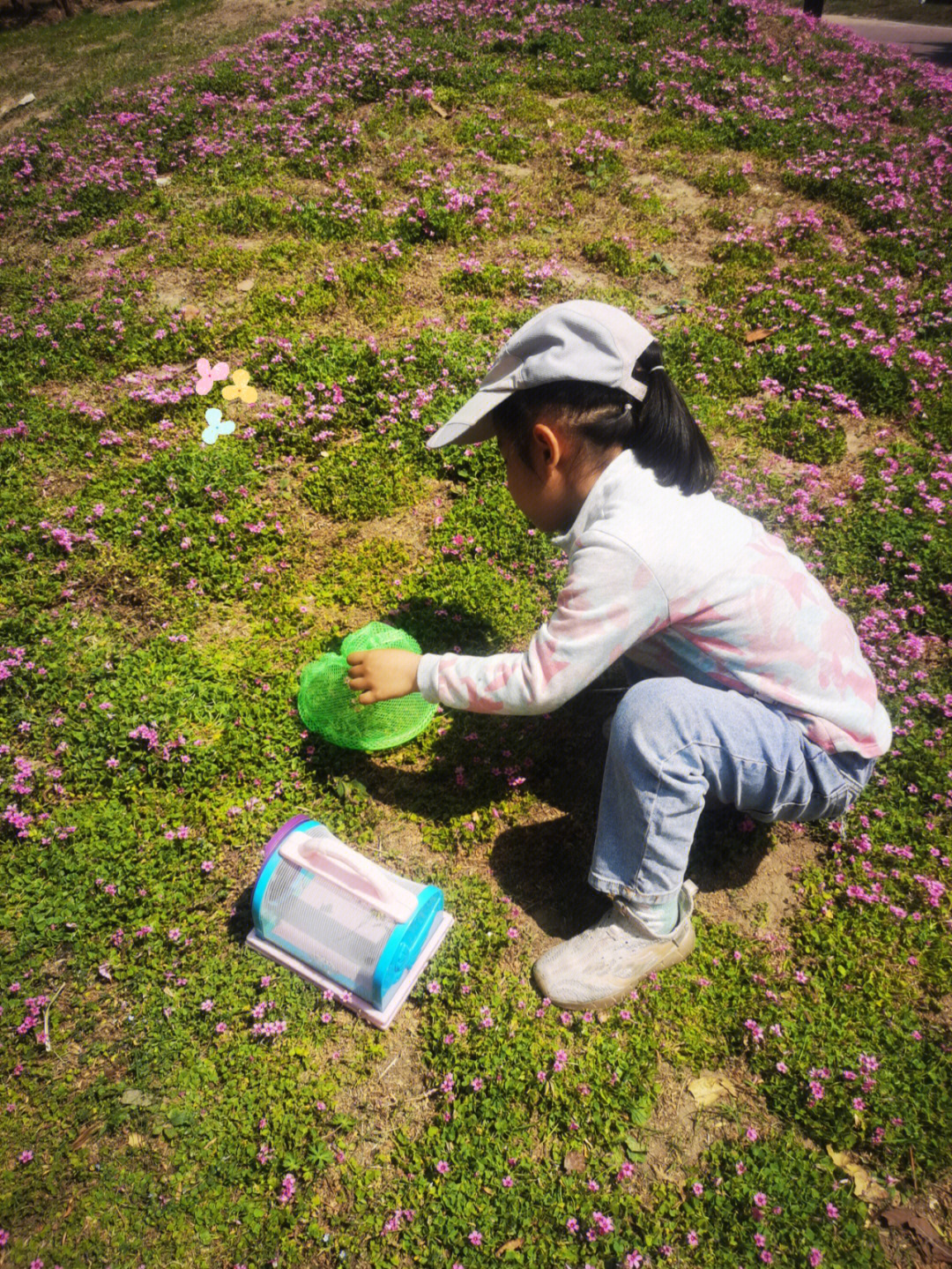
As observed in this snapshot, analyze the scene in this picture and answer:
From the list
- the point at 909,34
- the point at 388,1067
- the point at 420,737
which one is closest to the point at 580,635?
the point at 420,737

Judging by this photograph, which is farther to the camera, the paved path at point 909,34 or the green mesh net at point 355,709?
the paved path at point 909,34

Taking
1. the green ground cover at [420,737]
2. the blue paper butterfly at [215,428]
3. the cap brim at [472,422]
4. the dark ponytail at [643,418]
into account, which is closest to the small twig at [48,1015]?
the green ground cover at [420,737]

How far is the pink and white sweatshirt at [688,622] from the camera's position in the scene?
7.52 feet

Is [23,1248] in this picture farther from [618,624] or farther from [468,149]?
[468,149]

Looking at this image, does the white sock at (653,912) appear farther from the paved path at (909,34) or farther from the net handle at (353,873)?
the paved path at (909,34)

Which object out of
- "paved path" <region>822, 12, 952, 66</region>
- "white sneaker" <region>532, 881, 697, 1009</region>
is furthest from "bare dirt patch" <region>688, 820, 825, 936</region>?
"paved path" <region>822, 12, 952, 66</region>

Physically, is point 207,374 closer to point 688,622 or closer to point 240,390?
point 240,390

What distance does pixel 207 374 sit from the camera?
5203mm

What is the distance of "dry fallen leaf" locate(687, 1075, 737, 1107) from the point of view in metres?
2.73

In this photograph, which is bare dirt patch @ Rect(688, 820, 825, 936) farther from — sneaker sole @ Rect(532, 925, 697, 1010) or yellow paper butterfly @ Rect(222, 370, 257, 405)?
yellow paper butterfly @ Rect(222, 370, 257, 405)

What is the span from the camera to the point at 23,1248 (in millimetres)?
2350

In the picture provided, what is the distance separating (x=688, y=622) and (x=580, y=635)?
0.40 m

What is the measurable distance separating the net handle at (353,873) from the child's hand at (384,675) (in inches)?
22.0

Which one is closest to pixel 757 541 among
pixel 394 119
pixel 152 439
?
pixel 152 439
